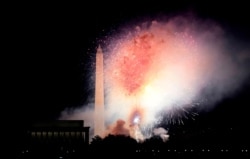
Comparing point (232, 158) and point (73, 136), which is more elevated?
point (73, 136)

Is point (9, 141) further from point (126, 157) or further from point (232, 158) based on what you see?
point (232, 158)

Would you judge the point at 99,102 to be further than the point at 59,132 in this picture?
No

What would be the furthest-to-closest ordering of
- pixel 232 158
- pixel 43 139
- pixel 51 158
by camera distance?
pixel 43 139 → pixel 51 158 → pixel 232 158

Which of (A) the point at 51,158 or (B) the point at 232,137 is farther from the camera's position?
(B) the point at 232,137

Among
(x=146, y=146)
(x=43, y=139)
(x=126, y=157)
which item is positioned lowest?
(x=126, y=157)

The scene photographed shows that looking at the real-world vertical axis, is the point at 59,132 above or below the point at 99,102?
below

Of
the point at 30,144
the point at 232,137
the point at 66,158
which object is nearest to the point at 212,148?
the point at 232,137

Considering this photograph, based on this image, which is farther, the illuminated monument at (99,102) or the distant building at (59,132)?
the distant building at (59,132)

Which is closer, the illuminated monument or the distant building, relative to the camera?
the illuminated monument

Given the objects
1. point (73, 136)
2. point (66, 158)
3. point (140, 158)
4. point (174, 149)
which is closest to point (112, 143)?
point (140, 158)

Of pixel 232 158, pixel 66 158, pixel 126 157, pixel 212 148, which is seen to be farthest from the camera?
pixel 212 148
